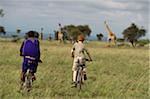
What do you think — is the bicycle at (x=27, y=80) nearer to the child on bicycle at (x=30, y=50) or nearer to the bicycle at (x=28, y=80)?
the bicycle at (x=28, y=80)

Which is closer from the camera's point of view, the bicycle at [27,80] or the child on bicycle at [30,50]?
the child on bicycle at [30,50]

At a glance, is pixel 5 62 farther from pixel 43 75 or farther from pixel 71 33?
pixel 71 33

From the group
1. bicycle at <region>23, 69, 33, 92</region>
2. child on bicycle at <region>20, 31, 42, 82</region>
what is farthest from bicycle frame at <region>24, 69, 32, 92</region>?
child on bicycle at <region>20, 31, 42, 82</region>

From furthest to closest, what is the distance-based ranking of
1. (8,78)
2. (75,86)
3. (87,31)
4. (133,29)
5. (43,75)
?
(87,31) < (133,29) < (43,75) < (8,78) < (75,86)

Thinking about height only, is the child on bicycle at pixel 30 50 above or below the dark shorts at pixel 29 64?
above

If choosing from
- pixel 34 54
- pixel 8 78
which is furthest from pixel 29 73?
pixel 8 78

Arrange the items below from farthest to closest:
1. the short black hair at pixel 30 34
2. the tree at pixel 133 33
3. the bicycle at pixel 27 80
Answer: the tree at pixel 133 33, the bicycle at pixel 27 80, the short black hair at pixel 30 34

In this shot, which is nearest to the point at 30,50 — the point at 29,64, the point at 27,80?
the point at 29,64

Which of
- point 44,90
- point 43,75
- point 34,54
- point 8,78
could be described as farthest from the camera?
point 43,75

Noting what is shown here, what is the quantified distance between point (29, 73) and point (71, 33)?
89.5 meters

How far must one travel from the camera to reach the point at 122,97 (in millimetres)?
12758

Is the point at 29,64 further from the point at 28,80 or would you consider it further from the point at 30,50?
the point at 28,80

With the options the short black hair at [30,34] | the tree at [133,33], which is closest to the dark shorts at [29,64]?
the short black hair at [30,34]

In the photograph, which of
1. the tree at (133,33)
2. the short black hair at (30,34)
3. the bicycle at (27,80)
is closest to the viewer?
the short black hair at (30,34)
